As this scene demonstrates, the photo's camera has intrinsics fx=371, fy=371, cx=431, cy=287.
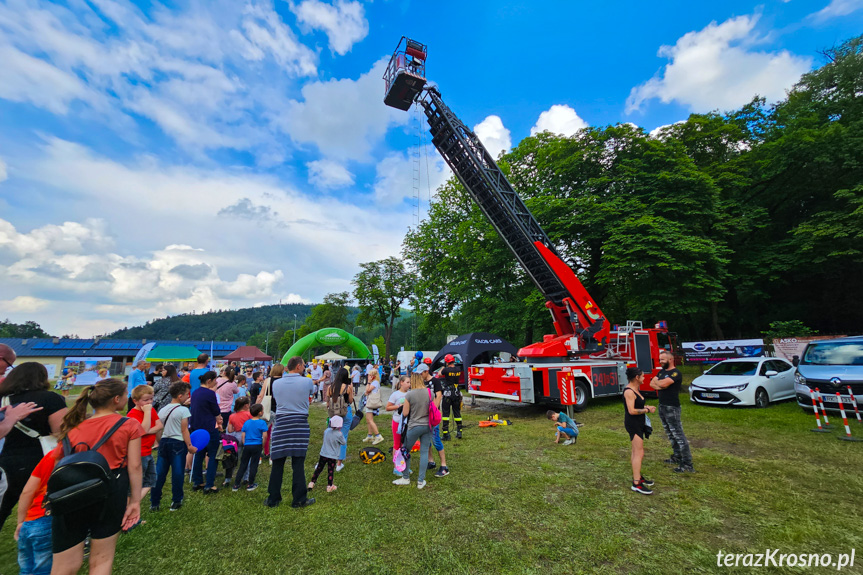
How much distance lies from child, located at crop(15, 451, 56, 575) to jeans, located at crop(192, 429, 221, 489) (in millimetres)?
2712

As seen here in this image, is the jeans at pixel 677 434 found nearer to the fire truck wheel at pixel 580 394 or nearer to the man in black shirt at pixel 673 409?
the man in black shirt at pixel 673 409

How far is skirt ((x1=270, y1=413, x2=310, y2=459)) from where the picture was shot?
4.54 metres

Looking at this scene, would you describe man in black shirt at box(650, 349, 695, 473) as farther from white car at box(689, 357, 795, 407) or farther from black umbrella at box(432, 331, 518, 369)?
black umbrella at box(432, 331, 518, 369)

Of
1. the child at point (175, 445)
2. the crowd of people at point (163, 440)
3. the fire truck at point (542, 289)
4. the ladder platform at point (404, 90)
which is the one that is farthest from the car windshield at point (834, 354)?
the child at point (175, 445)

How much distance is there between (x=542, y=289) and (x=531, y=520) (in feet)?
31.1

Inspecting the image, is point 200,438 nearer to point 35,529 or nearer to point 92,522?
point 35,529

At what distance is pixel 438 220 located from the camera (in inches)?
1112

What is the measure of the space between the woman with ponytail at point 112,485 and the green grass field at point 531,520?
131 centimetres

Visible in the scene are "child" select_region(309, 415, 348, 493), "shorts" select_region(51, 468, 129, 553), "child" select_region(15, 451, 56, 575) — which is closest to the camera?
"shorts" select_region(51, 468, 129, 553)

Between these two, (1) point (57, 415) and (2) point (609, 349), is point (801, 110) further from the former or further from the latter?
(1) point (57, 415)

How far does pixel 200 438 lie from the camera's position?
4922 mm

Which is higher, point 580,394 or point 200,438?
point 200,438

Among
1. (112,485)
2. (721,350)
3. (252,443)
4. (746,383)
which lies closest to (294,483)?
(252,443)

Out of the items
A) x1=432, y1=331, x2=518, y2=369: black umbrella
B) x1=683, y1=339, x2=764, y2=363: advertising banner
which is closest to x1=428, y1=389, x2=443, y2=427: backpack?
x1=432, y1=331, x2=518, y2=369: black umbrella
